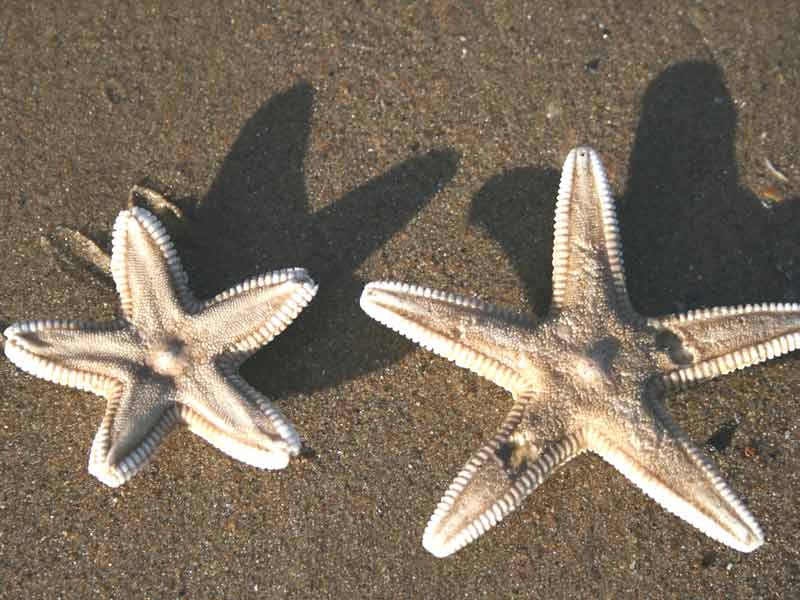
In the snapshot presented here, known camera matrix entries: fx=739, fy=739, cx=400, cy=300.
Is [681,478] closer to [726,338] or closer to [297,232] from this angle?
[726,338]

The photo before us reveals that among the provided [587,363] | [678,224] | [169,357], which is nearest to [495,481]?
[587,363]

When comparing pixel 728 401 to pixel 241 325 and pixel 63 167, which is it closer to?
pixel 241 325

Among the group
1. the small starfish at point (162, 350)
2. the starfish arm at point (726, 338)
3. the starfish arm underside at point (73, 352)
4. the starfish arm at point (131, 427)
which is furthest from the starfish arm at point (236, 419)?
the starfish arm at point (726, 338)

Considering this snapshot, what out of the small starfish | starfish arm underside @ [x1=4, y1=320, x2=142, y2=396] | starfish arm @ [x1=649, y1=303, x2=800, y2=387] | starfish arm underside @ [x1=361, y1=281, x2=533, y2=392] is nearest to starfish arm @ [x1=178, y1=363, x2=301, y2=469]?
the small starfish

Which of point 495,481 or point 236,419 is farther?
point 236,419

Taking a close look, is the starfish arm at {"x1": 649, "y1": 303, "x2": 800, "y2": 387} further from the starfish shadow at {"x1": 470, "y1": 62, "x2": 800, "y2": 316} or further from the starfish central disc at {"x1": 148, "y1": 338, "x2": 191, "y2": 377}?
the starfish central disc at {"x1": 148, "y1": 338, "x2": 191, "y2": 377}
